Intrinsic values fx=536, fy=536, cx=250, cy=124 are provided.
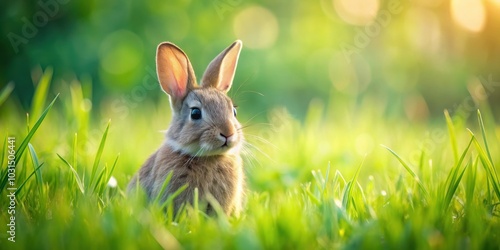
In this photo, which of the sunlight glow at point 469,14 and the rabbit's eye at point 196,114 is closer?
the rabbit's eye at point 196,114

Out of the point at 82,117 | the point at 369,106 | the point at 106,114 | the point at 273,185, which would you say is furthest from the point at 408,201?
the point at 106,114

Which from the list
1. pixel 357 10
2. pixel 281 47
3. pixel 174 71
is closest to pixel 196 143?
pixel 174 71

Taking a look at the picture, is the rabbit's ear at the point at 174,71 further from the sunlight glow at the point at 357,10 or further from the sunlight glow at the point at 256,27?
the sunlight glow at the point at 256,27

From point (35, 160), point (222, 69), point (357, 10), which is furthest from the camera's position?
point (357, 10)

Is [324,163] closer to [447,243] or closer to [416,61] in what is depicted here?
[447,243]

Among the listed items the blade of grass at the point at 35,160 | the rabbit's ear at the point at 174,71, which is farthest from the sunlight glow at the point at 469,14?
the blade of grass at the point at 35,160

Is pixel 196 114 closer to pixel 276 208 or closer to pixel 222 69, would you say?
pixel 222 69

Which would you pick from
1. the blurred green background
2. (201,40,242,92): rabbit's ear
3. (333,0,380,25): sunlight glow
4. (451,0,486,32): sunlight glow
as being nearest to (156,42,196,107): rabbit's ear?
(201,40,242,92): rabbit's ear
